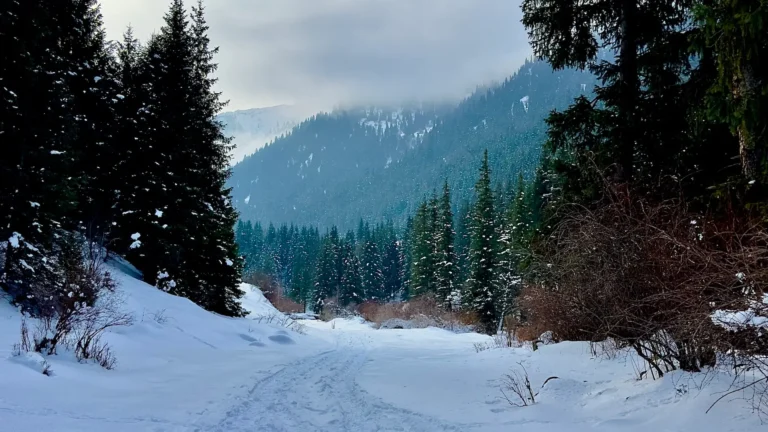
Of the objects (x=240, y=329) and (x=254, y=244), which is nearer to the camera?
(x=240, y=329)

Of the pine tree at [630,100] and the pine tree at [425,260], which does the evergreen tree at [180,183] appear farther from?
the pine tree at [425,260]

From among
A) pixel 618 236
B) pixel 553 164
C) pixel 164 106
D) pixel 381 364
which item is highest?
pixel 164 106

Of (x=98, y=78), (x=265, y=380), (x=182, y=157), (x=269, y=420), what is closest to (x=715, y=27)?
(x=269, y=420)

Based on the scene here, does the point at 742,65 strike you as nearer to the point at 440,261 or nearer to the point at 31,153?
the point at 31,153

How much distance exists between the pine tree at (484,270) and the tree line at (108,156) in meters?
21.0

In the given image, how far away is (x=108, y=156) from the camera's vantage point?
675 inches

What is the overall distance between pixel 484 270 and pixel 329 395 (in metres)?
30.6

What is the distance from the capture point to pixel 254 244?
4663 inches

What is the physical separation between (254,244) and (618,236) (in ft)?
390

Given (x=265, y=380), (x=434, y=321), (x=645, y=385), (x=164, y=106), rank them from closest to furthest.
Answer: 1. (x=645, y=385)
2. (x=265, y=380)
3. (x=164, y=106)
4. (x=434, y=321)

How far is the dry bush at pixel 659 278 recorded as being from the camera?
361cm

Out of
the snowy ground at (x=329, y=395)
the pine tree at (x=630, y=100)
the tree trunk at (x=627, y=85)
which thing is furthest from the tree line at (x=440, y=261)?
the snowy ground at (x=329, y=395)

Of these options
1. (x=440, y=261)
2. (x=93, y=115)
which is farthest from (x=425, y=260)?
(x=93, y=115)

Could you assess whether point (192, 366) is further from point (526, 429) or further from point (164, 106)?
point (164, 106)
